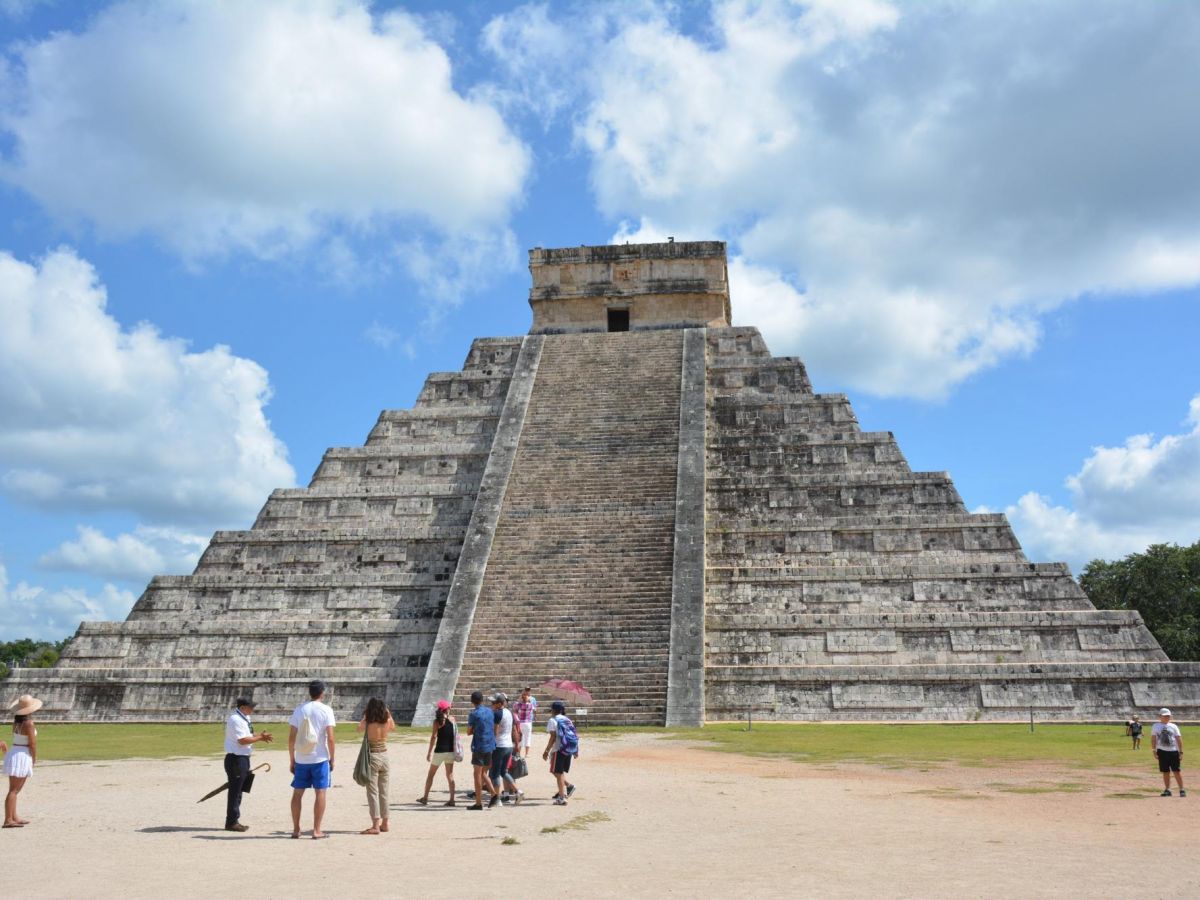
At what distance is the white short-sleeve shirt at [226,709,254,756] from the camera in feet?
26.6

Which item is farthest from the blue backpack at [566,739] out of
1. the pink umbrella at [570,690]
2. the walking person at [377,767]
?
the pink umbrella at [570,690]

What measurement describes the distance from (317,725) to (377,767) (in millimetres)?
659

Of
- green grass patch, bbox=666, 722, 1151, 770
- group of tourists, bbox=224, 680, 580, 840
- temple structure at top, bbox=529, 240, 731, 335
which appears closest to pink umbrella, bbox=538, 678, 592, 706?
green grass patch, bbox=666, 722, 1151, 770

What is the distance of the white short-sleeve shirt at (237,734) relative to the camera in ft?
26.6

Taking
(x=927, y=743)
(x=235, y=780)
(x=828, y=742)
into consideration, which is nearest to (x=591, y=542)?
(x=828, y=742)

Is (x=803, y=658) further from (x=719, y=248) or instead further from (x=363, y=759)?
(x=719, y=248)

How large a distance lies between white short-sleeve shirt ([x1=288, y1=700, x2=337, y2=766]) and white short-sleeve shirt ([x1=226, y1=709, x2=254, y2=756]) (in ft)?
2.64

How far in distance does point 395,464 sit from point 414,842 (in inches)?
676

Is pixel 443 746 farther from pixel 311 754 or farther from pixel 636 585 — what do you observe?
pixel 636 585

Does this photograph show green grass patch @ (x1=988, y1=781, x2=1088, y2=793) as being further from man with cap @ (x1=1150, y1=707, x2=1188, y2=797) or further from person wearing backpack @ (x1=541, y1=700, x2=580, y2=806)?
person wearing backpack @ (x1=541, y1=700, x2=580, y2=806)

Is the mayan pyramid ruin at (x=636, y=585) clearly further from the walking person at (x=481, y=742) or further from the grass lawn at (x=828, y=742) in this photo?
the walking person at (x=481, y=742)

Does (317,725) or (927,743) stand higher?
(317,725)

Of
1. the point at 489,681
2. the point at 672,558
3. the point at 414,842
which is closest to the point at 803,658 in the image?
the point at 672,558

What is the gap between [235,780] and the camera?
7.95 metres
